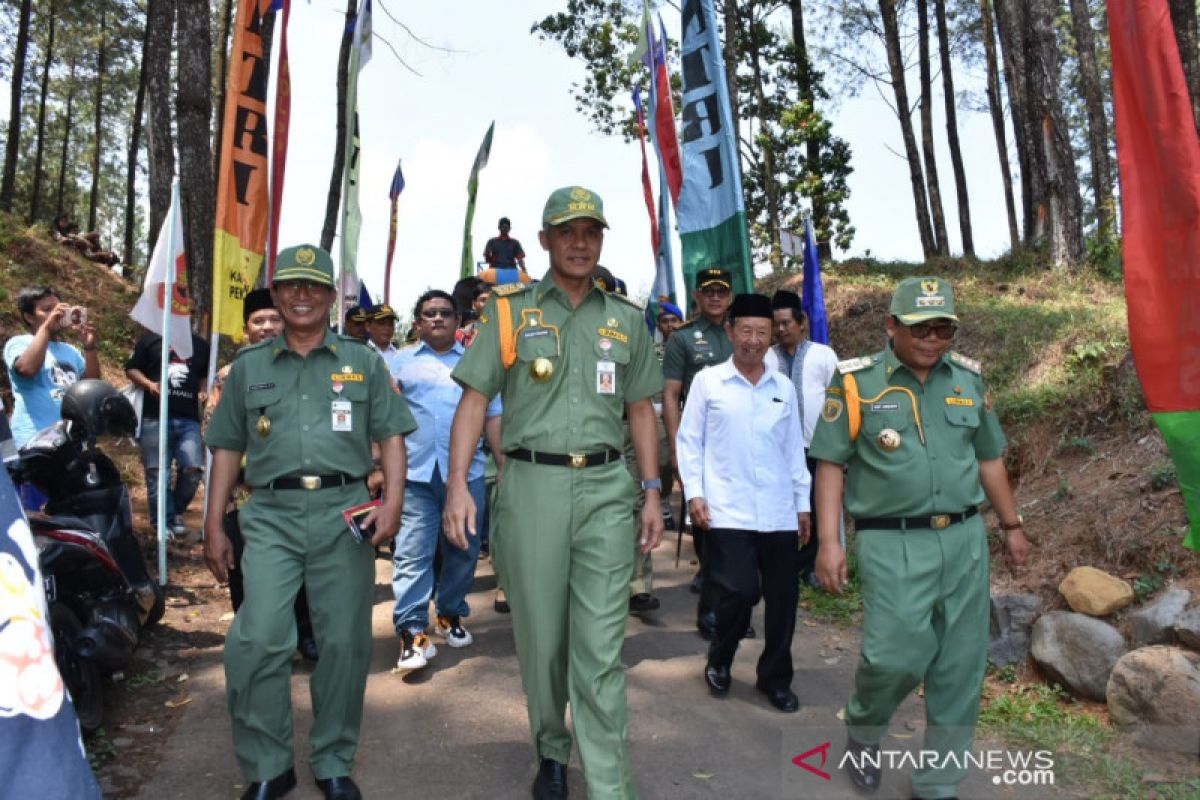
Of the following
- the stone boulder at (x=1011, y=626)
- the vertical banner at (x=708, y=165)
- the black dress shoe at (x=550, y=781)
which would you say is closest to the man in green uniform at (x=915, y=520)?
the black dress shoe at (x=550, y=781)

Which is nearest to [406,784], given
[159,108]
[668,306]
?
[668,306]

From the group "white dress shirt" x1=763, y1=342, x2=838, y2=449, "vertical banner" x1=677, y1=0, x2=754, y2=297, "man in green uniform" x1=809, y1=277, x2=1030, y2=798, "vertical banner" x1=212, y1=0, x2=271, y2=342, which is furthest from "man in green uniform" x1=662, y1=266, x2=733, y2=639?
"vertical banner" x1=212, y1=0, x2=271, y2=342

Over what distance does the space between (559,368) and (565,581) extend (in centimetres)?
83

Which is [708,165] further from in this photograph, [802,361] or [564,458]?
[564,458]

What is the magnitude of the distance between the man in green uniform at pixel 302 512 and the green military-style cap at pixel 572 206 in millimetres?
1022

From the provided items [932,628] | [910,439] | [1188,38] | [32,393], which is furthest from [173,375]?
[1188,38]

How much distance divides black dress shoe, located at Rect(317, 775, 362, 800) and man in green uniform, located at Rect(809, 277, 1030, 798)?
205 centimetres

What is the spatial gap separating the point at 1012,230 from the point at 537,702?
26530 millimetres

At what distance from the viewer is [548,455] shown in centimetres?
369

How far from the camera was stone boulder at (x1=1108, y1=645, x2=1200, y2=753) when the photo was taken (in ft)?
13.9

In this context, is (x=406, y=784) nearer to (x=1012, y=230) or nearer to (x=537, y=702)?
(x=537, y=702)

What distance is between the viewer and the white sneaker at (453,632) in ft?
18.9

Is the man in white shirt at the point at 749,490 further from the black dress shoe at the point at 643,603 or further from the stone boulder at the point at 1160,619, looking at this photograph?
the stone boulder at the point at 1160,619

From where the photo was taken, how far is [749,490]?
4902mm
